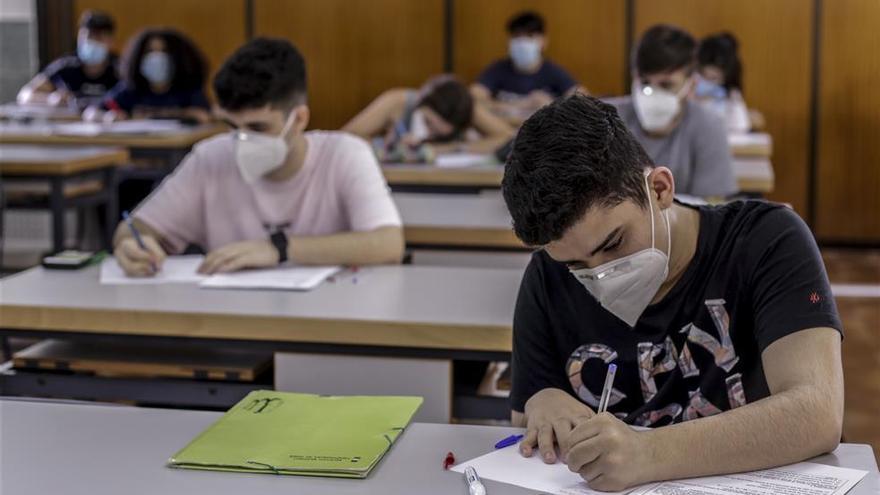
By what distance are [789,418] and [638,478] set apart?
0.21m

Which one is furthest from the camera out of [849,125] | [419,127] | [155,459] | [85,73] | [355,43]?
[355,43]

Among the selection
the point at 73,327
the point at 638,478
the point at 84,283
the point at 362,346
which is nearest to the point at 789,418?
the point at 638,478

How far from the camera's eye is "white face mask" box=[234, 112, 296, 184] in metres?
2.83

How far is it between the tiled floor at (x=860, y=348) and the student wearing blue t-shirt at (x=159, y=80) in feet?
11.2

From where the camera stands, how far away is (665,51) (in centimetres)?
386

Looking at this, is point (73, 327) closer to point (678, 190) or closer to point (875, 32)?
point (678, 190)

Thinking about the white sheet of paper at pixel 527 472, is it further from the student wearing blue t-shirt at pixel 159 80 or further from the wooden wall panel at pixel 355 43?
the wooden wall panel at pixel 355 43

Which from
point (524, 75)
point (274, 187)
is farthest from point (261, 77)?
point (524, 75)

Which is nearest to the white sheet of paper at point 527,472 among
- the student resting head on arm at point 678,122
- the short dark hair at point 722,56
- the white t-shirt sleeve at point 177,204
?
the white t-shirt sleeve at point 177,204

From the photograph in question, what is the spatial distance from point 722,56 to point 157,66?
3019 millimetres

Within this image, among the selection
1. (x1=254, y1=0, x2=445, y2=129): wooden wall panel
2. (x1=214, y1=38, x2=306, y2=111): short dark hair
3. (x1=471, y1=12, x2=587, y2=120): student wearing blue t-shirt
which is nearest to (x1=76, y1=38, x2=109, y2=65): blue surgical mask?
(x1=254, y1=0, x2=445, y2=129): wooden wall panel

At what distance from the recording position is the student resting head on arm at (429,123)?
5188 mm

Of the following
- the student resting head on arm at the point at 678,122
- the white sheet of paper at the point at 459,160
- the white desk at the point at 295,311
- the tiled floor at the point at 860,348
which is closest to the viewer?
the white desk at the point at 295,311

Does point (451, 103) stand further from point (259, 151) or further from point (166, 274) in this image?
point (166, 274)
